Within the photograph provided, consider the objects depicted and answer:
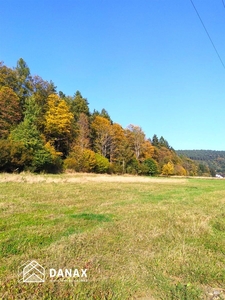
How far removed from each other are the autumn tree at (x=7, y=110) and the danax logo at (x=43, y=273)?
A: 32771 mm

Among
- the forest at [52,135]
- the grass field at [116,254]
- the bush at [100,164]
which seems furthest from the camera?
the bush at [100,164]

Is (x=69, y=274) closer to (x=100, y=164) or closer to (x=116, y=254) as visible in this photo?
(x=116, y=254)

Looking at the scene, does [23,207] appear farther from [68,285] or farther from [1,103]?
[1,103]

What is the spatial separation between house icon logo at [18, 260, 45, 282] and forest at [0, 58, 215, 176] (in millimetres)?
26149

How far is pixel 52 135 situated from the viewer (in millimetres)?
43031

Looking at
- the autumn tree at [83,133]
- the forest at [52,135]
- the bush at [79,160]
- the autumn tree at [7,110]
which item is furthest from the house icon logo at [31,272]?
the autumn tree at [83,133]

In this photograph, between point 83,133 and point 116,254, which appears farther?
point 83,133

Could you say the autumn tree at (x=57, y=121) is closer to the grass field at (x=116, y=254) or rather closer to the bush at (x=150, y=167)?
the bush at (x=150, y=167)

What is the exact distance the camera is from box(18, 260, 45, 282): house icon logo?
9.73 ft

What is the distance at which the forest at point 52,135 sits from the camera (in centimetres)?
3136

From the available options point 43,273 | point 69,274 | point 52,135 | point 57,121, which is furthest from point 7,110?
point 69,274

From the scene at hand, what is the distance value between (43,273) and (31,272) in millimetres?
177

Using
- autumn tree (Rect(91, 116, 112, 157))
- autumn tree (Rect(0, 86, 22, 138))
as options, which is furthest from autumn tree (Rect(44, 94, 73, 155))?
autumn tree (Rect(91, 116, 112, 157))

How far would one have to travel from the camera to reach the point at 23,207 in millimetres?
7621
